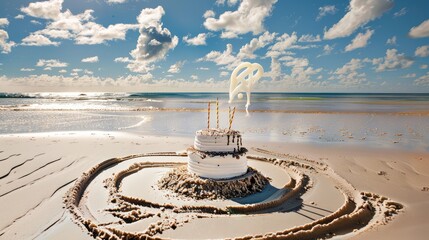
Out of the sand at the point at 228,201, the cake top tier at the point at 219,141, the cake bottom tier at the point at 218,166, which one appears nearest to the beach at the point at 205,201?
the sand at the point at 228,201

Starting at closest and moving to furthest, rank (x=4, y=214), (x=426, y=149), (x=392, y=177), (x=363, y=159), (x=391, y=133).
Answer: (x=4, y=214) → (x=392, y=177) → (x=363, y=159) → (x=426, y=149) → (x=391, y=133)

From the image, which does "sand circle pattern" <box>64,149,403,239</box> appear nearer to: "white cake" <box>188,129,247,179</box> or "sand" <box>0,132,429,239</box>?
"sand" <box>0,132,429,239</box>

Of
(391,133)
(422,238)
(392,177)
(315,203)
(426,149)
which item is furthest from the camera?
(391,133)

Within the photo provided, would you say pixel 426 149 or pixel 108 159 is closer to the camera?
pixel 108 159

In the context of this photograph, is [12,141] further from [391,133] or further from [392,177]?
[391,133]

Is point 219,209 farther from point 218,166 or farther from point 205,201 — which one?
point 218,166

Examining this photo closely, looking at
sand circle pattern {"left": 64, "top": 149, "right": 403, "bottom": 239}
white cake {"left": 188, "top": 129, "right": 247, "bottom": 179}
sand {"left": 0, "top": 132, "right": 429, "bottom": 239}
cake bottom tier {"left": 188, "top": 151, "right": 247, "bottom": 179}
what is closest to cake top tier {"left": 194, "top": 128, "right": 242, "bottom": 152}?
white cake {"left": 188, "top": 129, "right": 247, "bottom": 179}

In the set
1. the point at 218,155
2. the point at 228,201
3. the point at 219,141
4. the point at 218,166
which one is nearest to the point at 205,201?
the point at 228,201

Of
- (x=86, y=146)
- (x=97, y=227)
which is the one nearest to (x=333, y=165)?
(x=97, y=227)
